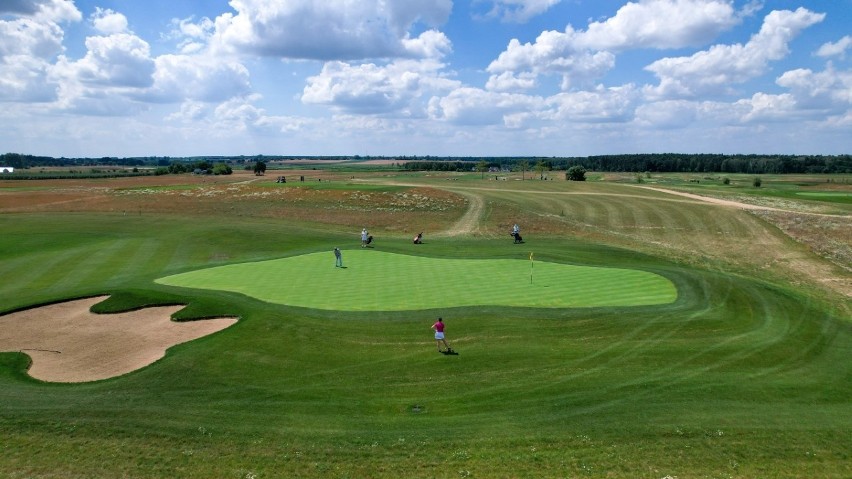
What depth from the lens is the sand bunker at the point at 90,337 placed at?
22.1m

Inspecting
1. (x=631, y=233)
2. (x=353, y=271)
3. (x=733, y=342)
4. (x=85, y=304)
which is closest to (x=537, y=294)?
(x=733, y=342)

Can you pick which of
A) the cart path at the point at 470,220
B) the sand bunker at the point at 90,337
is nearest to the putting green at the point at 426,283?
the sand bunker at the point at 90,337

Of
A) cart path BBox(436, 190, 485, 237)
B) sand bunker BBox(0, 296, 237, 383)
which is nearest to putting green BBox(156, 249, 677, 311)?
sand bunker BBox(0, 296, 237, 383)

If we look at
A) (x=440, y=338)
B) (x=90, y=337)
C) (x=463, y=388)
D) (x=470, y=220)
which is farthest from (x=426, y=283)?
(x=470, y=220)

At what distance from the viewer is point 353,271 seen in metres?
37.5

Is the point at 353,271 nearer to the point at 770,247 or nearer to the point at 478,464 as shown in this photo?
the point at 478,464

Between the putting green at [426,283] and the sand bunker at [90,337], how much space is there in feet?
16.9

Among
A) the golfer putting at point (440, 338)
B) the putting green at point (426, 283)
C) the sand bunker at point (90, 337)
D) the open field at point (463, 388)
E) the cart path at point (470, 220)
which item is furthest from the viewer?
the cart path at point (470, 220)

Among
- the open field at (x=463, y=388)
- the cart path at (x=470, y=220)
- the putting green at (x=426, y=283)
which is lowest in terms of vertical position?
the open field at (x=463, y=388)

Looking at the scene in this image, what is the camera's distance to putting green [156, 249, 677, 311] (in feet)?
97.7

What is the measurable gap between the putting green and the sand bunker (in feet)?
16.9

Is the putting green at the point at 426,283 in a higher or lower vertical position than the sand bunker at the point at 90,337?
higher

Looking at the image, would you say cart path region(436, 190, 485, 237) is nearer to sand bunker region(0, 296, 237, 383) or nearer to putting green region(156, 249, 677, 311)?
putting green region(156, 249, 677, 311)

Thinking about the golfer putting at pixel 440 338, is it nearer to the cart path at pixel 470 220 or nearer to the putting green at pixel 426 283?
the putting green at pixel 426 283
